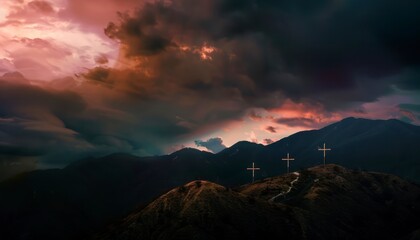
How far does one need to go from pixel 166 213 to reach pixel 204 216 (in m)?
17.7

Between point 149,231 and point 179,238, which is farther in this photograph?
point 149,231

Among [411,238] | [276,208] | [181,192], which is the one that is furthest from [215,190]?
[411,238]

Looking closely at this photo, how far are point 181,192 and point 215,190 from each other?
1625cm

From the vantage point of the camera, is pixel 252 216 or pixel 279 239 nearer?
pixel 279 239

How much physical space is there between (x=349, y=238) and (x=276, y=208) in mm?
34494

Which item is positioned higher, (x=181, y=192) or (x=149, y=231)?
(x=181, y=192)

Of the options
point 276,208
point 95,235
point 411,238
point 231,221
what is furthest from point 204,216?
point 411,238

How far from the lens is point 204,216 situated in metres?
173

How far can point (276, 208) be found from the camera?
193 meters

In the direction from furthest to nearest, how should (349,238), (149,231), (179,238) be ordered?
(349,238)
(149,231)
(179,238)

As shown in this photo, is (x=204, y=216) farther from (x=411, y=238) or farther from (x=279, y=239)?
(x=411, y=238)

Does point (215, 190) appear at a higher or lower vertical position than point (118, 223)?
higher

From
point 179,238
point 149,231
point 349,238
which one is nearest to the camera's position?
point 179,238

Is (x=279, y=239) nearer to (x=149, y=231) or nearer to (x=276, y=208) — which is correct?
(x=276, y=208)
